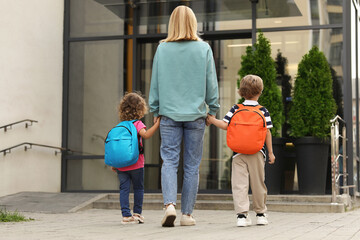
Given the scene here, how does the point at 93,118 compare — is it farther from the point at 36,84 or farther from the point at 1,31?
the point at 1,31

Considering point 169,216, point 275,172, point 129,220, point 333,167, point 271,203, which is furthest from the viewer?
point 275,172

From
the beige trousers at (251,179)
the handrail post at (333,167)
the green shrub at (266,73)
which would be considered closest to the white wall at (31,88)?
the green shrub at (266,73)

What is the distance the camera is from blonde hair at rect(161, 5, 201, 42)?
4.97m

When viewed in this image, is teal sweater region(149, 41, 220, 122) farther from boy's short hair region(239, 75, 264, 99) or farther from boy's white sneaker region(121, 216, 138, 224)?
boy's white sneaker region(121, 216, 138, 224)

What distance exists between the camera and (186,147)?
499cm

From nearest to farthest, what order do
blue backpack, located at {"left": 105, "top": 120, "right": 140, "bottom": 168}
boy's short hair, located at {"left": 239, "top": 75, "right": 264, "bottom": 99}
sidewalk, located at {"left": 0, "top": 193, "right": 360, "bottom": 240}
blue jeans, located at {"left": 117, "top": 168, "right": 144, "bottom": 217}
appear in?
1. sidewalk, located at {"left": 0, "top": 193, "right": 360, "bottom": 240}
2. boy's short hair, located at {"left": 239, "top": 75, "right": 264, "bottom": 99}
3. blue backpack, located at {"left": 105, "top": 120, "right": 140, "bottom": 168}
4. blue jeans, located at {"left": 117, "top": 168, "right": 144, "bottom": 217}

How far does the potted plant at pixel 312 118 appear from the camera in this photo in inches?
328

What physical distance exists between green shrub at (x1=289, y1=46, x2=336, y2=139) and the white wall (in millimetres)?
3783

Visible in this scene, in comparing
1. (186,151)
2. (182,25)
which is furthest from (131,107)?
(182,25)

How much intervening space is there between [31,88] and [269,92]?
11.7ft

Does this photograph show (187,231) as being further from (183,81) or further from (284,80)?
(284,80)

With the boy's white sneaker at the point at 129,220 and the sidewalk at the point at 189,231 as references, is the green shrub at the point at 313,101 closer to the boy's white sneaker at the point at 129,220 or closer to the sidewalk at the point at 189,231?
the sidewalk at the point at 189,231

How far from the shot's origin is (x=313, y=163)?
8.31m

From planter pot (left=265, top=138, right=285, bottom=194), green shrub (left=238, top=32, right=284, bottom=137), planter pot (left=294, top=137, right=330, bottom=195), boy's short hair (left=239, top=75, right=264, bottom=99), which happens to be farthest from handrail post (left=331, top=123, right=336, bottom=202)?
boy's short hair (left=239, top=75, right=264, bottom=99)
